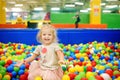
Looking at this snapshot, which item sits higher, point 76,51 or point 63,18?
point 76,51

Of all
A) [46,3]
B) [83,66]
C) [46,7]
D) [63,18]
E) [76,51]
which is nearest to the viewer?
[83,66]

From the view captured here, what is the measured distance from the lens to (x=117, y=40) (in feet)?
13.4

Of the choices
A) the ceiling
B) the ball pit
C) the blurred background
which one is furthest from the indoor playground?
the ceiling

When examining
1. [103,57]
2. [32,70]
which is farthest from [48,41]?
[103,57]

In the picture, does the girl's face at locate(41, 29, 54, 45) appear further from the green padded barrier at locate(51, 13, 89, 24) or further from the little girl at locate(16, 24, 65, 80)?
the green padded barrier at locate(51, 13, 89, 24)

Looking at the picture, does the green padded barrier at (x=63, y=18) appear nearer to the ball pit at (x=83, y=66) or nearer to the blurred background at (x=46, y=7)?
the blurred background at (x=46, y=7)

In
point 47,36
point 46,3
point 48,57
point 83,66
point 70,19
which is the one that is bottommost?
point 70,19

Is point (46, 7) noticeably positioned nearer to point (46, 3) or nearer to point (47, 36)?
point (46, 3)

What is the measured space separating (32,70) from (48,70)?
135 mm

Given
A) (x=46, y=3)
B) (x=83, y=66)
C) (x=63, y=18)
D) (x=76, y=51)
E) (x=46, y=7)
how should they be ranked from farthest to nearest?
(x=46, y=7) → (x=46, y=3) → (x=63, y=18) → (x=76, y=51) → (x=83, y=66)

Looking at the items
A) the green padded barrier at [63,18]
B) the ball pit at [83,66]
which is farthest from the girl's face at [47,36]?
the green padded barrier at [63,18]

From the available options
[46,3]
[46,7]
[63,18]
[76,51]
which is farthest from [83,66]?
[46,7]

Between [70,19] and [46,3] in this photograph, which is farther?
→ [46,3]

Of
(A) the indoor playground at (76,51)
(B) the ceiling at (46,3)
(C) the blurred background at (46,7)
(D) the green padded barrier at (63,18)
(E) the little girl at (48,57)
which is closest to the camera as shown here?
(E) the little girl at (48,57)
